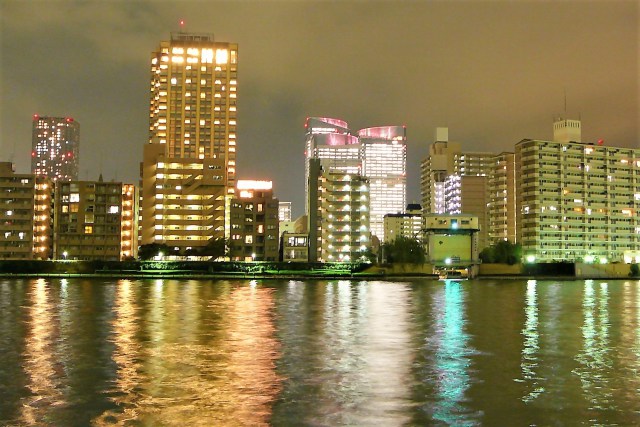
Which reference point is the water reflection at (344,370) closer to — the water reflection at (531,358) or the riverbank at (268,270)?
the water reflection at (531,358)

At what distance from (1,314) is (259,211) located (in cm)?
8952

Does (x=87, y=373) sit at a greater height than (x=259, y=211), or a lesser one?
lesser

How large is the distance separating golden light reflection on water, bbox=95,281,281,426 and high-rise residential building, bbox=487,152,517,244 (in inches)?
5546

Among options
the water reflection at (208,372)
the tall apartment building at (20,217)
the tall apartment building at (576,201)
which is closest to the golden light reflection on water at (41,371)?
the water reflection at (208,372)

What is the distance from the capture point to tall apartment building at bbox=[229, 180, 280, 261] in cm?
12569

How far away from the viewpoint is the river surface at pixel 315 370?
1427 centimetres

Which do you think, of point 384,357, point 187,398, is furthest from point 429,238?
point 187,398

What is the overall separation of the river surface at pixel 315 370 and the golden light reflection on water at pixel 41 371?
5 centimetres

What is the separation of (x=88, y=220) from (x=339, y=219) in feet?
157

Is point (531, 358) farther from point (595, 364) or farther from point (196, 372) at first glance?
point (196, 372)

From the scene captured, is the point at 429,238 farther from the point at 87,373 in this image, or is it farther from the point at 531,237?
the point at 87,373

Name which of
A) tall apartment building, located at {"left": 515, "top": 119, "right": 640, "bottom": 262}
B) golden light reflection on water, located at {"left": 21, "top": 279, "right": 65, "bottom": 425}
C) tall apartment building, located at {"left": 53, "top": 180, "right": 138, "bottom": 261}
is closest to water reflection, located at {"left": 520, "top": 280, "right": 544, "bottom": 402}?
golden light reflection on water, located at {"left": 21, "top": 279, "right": 65, "bottom": 425}

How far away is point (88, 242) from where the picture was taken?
120312mm

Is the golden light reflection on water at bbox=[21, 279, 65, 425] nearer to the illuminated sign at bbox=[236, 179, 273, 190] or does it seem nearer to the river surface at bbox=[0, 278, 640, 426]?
the river surface at bbox=[0, 278, 640, 426]
